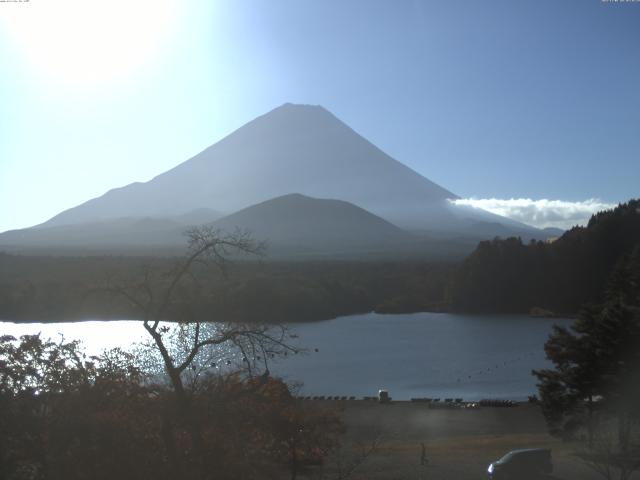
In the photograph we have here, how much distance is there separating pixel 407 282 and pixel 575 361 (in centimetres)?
3362

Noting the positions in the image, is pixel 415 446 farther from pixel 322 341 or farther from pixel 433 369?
pixel 322 341

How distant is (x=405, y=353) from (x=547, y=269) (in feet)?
57.1

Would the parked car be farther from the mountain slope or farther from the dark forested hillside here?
the mountain slope

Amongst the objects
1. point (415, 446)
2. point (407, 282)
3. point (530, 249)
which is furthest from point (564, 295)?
point (415, 446)

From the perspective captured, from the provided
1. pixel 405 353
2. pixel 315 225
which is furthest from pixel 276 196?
pixel 405 353

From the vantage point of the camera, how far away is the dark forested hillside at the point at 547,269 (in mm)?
35594

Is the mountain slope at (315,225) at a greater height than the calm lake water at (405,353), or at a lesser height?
greater

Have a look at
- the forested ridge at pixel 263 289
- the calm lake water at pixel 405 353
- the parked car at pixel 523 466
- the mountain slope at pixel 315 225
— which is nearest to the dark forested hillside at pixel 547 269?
the forested ridge at pixel 263 289

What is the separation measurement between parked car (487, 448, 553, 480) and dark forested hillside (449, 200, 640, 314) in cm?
2917

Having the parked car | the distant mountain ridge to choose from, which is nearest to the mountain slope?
the distant mountain ridge

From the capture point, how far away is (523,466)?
7.19 m

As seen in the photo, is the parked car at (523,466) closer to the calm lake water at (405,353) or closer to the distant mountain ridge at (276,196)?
the calm lake water at (405,353)

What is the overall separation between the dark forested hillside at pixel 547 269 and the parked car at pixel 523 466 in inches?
1148

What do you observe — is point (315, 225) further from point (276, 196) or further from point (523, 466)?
point (523, 466)
